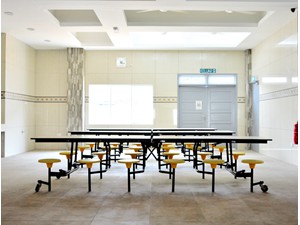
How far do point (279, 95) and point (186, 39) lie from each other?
346 centimetres


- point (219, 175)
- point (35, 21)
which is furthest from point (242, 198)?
point (35, 21)

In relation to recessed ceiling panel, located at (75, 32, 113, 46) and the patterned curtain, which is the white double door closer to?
recessed ceiling panel, located at (75, 32, 113, 46)

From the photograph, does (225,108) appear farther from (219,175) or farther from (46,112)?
(46,112)

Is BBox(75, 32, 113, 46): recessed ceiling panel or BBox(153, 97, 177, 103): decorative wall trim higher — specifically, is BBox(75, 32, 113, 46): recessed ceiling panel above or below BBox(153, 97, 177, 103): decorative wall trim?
above

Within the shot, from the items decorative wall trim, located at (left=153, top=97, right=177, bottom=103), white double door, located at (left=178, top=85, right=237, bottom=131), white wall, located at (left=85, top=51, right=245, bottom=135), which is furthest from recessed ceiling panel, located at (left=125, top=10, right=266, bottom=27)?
decorative wall trim, located at (left=153, top=97, right=177, bottom=103)

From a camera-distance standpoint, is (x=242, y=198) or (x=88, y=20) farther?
(x=88, y=20)

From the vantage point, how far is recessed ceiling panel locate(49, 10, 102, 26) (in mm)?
7571

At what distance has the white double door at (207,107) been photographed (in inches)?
410

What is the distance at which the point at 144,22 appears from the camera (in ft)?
24.8

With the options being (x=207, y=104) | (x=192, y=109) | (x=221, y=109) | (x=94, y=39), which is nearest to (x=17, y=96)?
(x=94, y=39)

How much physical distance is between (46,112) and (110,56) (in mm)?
2855

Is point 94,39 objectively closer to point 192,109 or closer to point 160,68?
point 160,68

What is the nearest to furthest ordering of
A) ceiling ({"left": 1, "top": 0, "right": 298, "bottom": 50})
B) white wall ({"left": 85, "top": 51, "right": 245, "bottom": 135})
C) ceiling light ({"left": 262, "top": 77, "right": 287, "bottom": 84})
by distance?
ceiling ({"left": 1, "top": 0, "right": 298, "bottom": 50}) → ceiling light ({"left": 262, "top": 77, "right": 287, "bottom": 84}) → white wall ({"left": 85, "top": 51, "right": 245, "bottom": 135})

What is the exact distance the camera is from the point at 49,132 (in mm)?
10305
